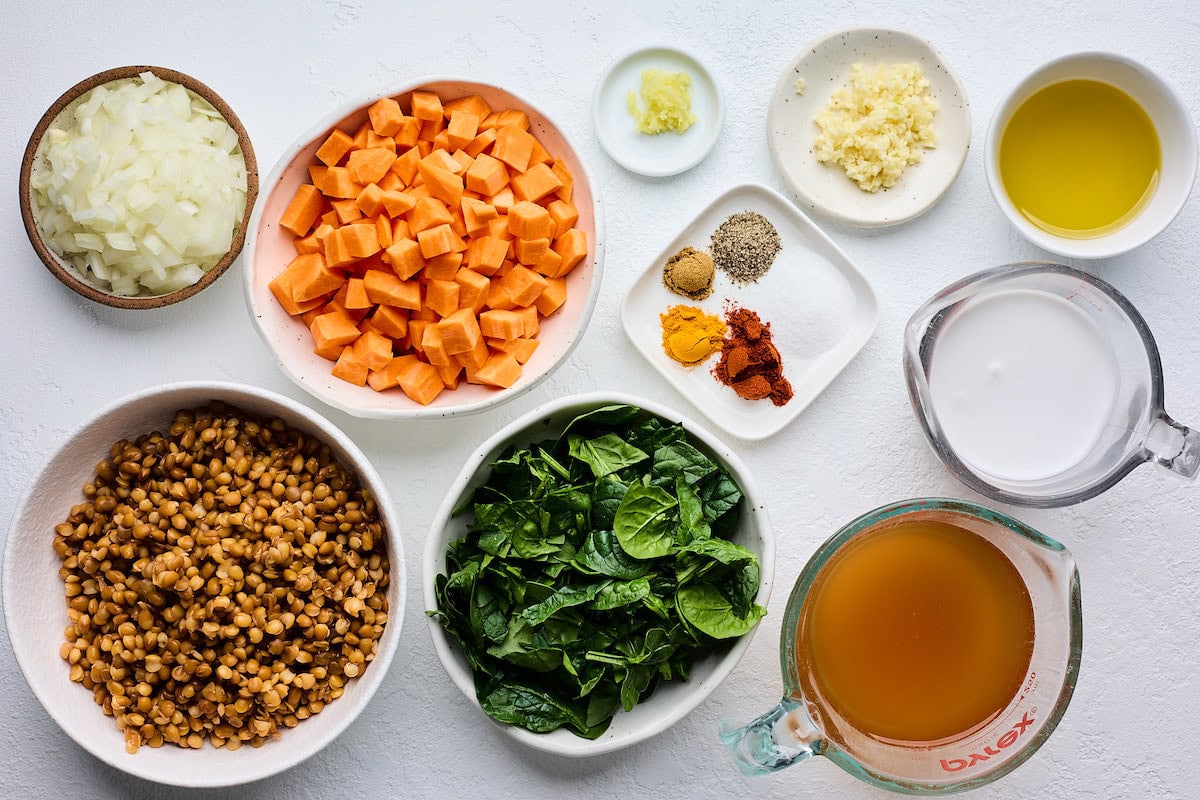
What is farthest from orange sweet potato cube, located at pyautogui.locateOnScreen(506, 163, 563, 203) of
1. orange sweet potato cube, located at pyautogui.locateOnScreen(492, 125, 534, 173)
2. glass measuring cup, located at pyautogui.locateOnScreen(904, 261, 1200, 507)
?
glass measuring cup, located at pyautogui.locateOnScreen(904, 261, 1200, 507)

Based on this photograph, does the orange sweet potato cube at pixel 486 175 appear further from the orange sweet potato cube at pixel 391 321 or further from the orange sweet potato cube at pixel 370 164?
the orange sweet potato cube at pixel 391 321

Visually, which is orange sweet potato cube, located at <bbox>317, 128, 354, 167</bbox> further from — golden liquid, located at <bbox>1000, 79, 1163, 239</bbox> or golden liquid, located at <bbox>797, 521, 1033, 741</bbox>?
golden liquid, located at <bbox>1000, 79, 1163, 239</bbox>

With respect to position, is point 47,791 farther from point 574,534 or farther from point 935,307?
point 935,307

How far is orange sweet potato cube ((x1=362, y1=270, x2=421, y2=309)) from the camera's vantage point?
1.64m

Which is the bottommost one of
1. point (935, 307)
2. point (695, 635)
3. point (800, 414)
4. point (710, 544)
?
point (695, 635)

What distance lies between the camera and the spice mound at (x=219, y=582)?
1492mm

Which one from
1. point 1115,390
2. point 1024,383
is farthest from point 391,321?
point 1115,390

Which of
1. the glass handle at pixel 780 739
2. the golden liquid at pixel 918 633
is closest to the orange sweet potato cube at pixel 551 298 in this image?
the golden liquid at pixel 918 633

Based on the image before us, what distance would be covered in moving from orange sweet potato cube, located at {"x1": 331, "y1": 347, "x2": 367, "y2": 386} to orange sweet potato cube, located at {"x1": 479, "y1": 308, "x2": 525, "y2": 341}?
24cm

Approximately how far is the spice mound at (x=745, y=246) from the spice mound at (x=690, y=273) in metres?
0.03

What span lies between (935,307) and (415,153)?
1.00 metres

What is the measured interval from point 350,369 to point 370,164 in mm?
373

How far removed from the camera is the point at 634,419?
1.59 meters

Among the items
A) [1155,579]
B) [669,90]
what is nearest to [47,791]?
[669,90]
